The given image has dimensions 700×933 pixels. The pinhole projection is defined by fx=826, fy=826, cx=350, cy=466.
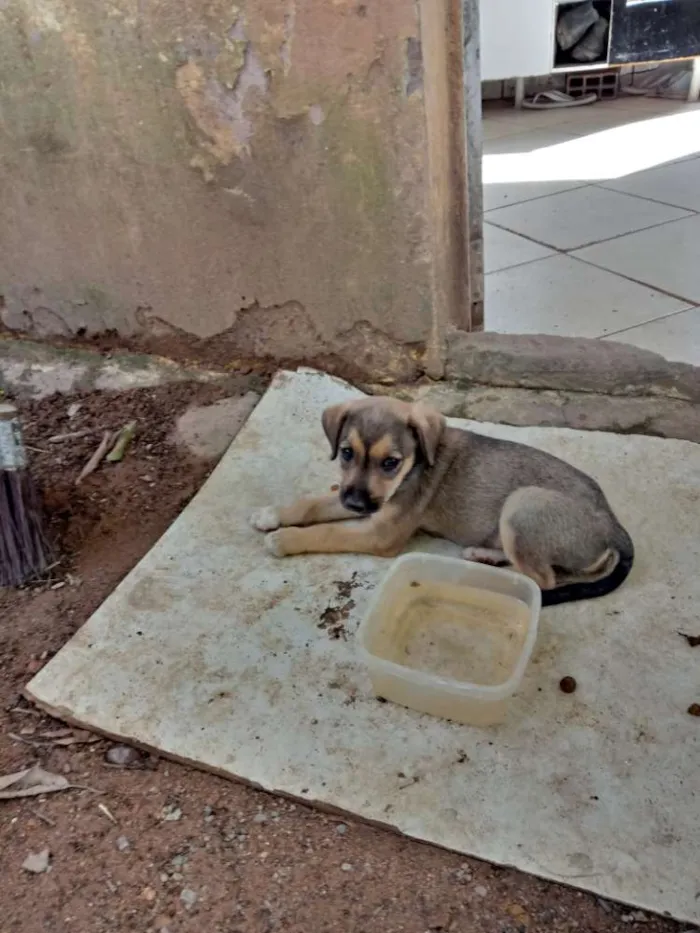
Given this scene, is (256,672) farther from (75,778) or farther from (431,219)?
(431,219)

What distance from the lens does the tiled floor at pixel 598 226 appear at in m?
4.04

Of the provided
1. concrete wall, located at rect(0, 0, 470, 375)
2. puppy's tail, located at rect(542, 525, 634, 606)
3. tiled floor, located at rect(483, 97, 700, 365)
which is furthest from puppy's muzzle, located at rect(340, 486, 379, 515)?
tiled floor, located at rect(483, 97, 700, 365)

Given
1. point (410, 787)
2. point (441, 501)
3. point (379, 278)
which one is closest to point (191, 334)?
point (379, 278)

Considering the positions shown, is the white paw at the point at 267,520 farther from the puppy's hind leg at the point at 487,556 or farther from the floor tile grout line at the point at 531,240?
the floor tile grout line at the point at 531,240

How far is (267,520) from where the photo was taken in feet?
9.61

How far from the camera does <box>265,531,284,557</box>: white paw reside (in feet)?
9.21

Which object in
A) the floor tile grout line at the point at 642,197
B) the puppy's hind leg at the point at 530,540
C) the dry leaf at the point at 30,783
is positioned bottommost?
the dry leaf at the point at 30,783

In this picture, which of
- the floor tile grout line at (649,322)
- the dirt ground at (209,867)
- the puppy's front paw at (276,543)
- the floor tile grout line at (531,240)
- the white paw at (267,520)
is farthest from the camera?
the floor tile grout line at (531,240)

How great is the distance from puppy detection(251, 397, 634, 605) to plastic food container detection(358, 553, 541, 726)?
0.12m

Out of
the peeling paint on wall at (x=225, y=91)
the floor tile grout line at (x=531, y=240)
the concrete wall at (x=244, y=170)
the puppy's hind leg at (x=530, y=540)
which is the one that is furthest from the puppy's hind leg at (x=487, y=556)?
the floor tile grout line at (x=531, y=240)

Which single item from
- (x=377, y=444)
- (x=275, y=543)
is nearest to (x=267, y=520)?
(x=275, y=543)

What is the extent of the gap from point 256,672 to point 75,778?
0.55 m

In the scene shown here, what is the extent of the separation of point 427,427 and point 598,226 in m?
3.09

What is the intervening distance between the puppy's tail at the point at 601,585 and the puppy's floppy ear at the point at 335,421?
0.82 meters
